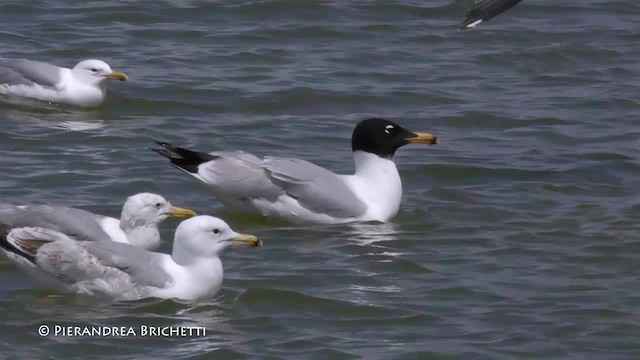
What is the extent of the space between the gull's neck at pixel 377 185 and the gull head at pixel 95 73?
3.06 m

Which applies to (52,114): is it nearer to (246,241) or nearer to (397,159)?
(397,159)

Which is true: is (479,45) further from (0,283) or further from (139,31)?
(0,283)

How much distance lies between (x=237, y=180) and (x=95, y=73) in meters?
3.25

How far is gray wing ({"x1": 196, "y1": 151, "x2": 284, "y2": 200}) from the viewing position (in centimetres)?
1131

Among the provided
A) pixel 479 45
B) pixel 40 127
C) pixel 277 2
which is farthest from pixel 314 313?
pixel 277 2

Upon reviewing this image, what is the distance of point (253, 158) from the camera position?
1152 centimetres

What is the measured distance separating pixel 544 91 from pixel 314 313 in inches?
231

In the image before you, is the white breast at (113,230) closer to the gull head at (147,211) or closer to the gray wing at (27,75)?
the gull head at (147,211)

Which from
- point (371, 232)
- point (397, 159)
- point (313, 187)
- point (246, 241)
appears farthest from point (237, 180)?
point (397, 159)

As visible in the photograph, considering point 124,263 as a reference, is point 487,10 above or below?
above

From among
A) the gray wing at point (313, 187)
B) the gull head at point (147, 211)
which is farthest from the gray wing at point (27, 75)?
the gull head at point (147, 211)

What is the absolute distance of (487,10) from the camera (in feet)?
37.3

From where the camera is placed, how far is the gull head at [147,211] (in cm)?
1028

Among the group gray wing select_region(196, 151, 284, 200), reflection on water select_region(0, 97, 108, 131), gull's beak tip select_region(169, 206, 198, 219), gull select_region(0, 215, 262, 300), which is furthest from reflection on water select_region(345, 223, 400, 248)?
reflection on water select_region(0, 97, 108, 131)
